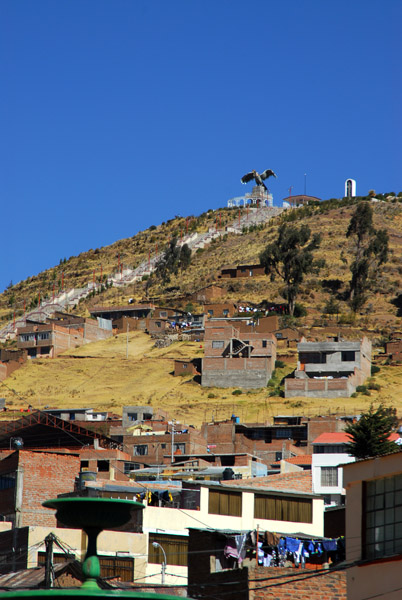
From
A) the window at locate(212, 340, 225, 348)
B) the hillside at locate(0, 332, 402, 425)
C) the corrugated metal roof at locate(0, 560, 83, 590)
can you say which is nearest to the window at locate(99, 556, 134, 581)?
the corrugated metal roof at locate(0, 560, 83, 590)

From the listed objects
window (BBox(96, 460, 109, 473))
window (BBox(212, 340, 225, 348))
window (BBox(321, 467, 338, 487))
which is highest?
window (BBox(212, 340, 225, 348))

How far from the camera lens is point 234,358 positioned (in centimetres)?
9306

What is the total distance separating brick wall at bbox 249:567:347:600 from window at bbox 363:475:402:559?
606 centimetres

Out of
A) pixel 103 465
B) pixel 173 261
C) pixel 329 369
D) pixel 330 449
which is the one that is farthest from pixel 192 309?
pixel 330 449

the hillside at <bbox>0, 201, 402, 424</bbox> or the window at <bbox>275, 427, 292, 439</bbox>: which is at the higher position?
the hillside at <bbox>0, 201, 402, 424</bbox>

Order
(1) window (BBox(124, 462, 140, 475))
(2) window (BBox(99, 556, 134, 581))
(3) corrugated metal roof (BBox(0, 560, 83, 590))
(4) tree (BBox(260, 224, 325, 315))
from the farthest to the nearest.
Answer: (4) tree (BBox(260, 224, 325, 315)) → (1) window (BBox(124, 462, 140, 475)) → (2) window (BBox(99, 556, 134, 581)) → (3) corrugated metal roof (BBox(0, 560, 83, 590))

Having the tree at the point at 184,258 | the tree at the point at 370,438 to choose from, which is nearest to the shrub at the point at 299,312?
the tree at the point at 184,258

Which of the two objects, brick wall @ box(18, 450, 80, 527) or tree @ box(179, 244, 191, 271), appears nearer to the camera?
brick wall @ box(18, 450, 80, 527)

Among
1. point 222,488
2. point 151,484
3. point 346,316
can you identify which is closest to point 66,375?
point 346,316

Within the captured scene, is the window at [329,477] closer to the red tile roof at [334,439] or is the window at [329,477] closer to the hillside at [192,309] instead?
the red tile roof at [334,439]

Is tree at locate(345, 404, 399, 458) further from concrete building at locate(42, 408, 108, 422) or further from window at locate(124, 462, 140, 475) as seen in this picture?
concrete building at locate(42, 408, 108, 422)

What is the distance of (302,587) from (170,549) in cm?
930

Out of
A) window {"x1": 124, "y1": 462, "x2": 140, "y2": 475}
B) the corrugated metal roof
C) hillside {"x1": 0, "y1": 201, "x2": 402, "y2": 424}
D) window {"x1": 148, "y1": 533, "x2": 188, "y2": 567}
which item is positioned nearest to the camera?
the corrugated metal roof

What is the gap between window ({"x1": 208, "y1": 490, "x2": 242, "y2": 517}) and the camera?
101 feet
